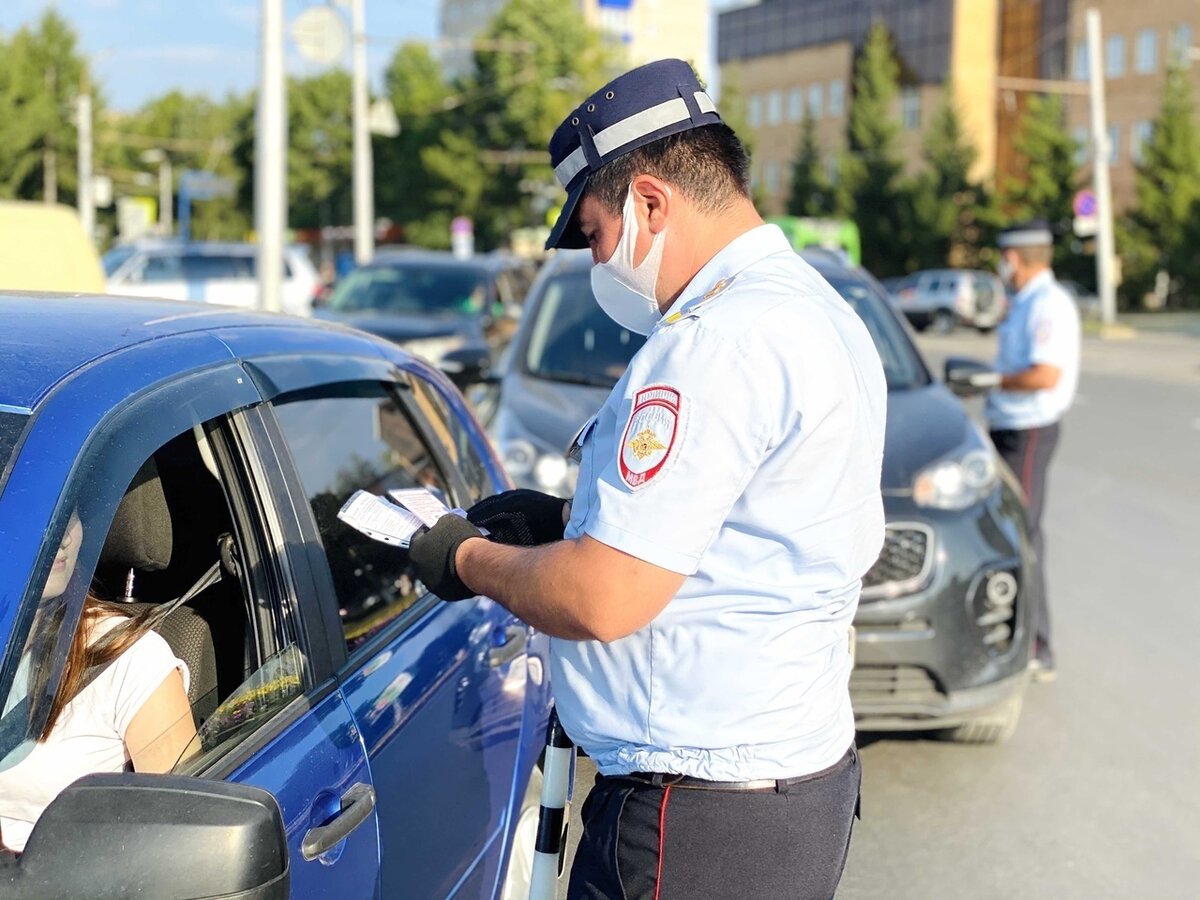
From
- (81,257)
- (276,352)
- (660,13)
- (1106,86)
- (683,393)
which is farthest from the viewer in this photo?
(660,13)

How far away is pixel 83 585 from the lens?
185 centimetres

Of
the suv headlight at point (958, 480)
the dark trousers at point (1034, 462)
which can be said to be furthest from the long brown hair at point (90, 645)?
the dark trousers at point (1034, 462)

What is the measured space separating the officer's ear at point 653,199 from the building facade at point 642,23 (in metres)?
82.8

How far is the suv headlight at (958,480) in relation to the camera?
5.12m

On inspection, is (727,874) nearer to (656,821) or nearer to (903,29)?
(656,821)

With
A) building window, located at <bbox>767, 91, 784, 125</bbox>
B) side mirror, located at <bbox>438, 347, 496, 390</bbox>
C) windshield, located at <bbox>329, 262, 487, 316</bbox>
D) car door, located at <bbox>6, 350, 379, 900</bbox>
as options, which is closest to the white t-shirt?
car door, located at <bbox>6, 350, 379, 900</bbox>

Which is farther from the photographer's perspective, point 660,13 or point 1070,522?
point 660,13

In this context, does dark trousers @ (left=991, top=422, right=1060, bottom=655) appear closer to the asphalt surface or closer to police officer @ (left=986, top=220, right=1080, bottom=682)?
police officer @ (left=986, top=220, right=1080, bottom=682)

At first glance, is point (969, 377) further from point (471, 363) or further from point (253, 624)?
point (253, 624)

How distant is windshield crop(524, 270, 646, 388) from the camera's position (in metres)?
6.58

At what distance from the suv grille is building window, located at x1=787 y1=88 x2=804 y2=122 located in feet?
254

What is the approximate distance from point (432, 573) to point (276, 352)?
0.72m

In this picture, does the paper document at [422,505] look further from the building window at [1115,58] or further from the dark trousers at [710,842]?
the building window at [1115,58]

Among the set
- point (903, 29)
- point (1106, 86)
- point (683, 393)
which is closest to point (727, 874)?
point (683, 393)
